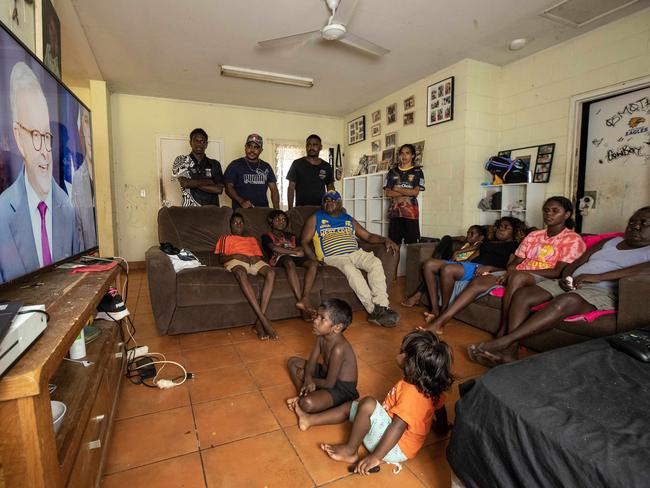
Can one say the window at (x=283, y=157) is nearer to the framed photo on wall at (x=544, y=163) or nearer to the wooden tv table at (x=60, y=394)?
the framed photo on wall at (x=544, y=163)

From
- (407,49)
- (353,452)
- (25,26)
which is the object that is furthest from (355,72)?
(353,452)

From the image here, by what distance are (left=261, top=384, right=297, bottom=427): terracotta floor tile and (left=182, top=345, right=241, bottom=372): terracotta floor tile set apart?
412 mm

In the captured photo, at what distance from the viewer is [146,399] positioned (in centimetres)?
165

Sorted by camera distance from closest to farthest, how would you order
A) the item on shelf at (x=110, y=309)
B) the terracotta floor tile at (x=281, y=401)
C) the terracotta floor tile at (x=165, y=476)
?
the terracotta floor tile at (x=165, y=476), the terracotta floor tile at (x=281, y=401), the item on shelf at (x=110, y=309)

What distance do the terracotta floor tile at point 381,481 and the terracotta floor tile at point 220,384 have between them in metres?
A: 0.73

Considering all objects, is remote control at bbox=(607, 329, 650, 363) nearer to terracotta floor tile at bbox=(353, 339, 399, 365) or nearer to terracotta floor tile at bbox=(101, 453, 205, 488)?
terracotta floor tile at bbox=(353, 339, 399, 365)

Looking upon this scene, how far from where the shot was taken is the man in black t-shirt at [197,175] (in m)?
3.65

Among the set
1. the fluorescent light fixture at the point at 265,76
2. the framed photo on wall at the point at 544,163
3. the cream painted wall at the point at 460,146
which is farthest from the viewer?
the fluorescent light fixture at the point at 265,76

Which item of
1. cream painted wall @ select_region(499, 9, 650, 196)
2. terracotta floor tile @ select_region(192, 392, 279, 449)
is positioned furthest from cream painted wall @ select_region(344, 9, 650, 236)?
terracotta floor tile @ select_region(192, 392, 279, 449)

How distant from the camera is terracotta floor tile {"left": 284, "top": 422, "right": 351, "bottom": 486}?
1.20 m

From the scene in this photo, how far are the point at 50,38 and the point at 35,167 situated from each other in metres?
2.14

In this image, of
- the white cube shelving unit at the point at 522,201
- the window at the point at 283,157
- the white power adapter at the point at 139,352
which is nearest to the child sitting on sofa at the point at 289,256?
→ the white power adapter at the point at 139,352

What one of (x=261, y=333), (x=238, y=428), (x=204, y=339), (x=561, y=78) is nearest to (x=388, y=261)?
(x=261, y=333)

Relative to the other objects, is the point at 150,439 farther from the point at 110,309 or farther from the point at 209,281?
the point at 209,281
